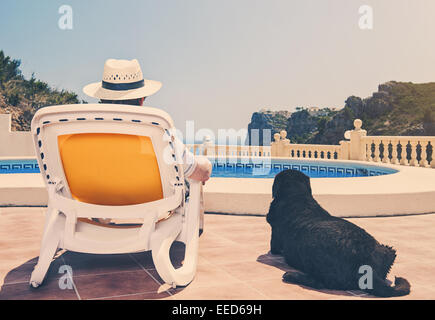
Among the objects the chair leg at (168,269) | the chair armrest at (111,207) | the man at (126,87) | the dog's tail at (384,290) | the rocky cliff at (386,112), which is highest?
the rocky cliff at (386,112)

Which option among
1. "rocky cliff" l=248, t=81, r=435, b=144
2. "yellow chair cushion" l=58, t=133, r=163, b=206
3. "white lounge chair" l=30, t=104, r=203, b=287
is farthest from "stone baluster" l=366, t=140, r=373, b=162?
"rocky cliff" l=248, t=81, r=435, b=144

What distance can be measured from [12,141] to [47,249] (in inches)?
781

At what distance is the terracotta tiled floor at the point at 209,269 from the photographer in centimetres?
307

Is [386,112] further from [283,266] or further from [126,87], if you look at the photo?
[126,87]

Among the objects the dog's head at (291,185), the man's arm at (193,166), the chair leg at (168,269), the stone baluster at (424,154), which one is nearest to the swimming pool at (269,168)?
the stone baluster at (424,154)

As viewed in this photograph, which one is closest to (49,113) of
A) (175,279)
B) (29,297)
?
(29,297)

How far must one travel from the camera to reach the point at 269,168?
1695 cm

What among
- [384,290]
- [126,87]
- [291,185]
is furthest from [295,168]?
[384,290]

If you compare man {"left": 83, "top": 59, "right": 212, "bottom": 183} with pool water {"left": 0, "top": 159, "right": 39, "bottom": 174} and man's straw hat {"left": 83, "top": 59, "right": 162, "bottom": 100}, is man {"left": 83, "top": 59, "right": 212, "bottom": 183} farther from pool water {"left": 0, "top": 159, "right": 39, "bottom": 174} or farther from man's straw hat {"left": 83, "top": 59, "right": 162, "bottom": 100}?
pool water {"left": 0, "top": 159, "right": 39, "bottom": 174}

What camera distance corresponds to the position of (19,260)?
394 cm

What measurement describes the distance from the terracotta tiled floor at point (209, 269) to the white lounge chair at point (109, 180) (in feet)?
0.68

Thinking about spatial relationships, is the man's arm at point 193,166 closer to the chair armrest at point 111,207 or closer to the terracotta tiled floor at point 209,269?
the chair armrest at point 111,207

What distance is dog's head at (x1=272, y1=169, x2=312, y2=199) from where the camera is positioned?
3.93m

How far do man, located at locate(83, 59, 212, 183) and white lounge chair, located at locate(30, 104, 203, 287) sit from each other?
398mm
